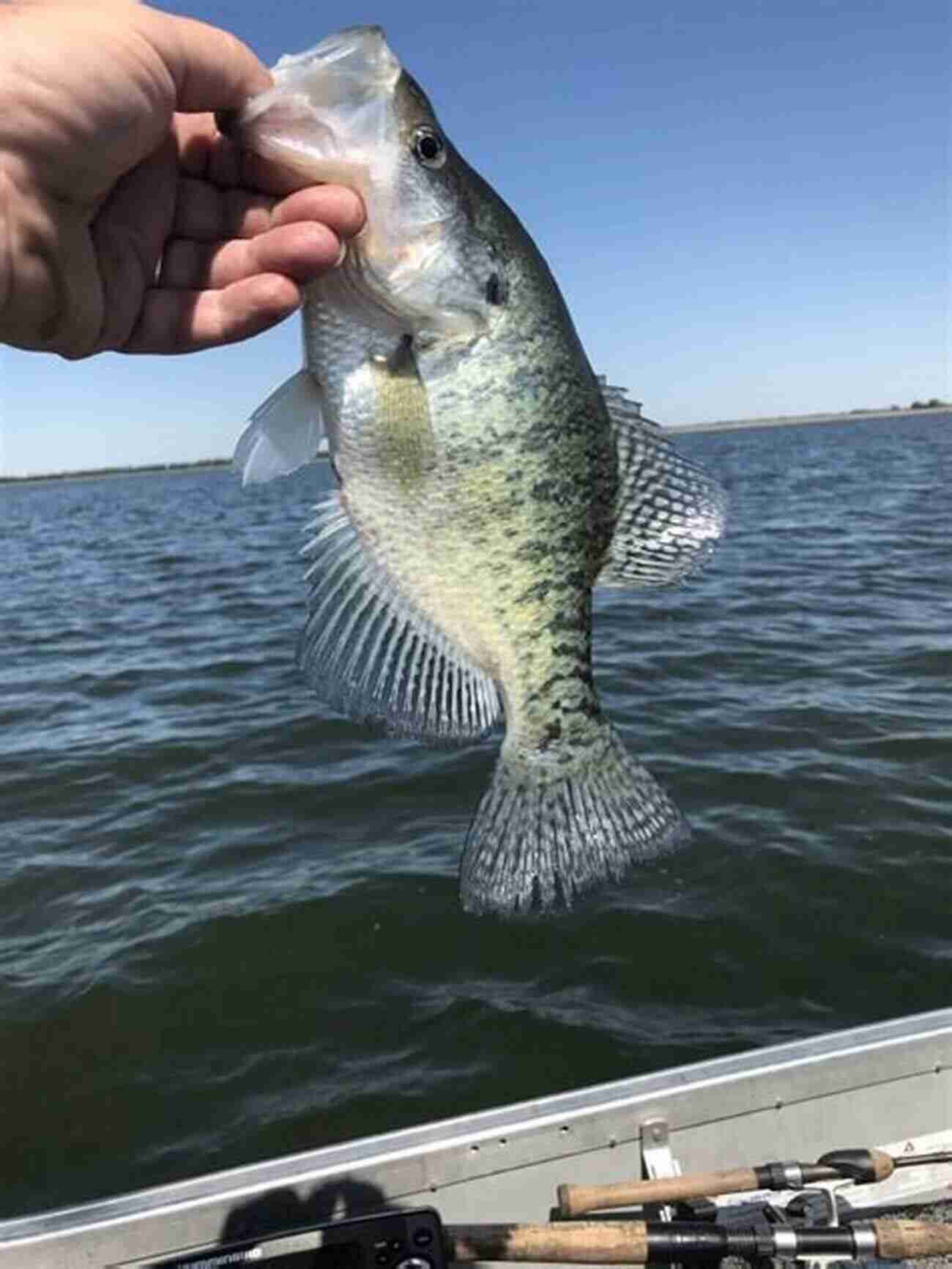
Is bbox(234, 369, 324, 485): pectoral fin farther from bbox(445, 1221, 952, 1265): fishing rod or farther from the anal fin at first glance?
bbox(445, 1221, 952, 1265): fishing rod

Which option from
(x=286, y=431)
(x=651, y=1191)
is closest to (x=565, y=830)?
(x=286, y=431)

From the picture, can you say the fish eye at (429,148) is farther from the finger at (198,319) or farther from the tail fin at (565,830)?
the tail fin at (565,830)

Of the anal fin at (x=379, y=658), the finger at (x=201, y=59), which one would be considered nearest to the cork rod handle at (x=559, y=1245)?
the anal fin at (x=379, y=658)

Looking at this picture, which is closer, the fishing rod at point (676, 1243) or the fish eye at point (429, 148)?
the fish eye at point (429, 148)

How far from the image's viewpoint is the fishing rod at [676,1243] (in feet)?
10.1

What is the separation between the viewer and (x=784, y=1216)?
11.3ft

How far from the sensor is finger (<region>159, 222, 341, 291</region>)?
214 cm

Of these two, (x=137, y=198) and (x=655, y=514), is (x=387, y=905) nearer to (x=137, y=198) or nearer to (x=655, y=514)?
(x=655, y=514)

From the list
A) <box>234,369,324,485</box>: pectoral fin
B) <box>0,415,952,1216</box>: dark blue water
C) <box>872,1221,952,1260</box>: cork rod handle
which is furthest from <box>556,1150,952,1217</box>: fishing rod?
<box>234,369,324,485</box>: pectoral fin

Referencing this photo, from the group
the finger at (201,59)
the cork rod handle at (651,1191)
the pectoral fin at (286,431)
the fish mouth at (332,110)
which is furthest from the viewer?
the cork rod handle at (651,1191)

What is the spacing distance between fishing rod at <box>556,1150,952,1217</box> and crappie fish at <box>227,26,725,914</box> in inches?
55.2

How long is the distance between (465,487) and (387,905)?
542 centimetres

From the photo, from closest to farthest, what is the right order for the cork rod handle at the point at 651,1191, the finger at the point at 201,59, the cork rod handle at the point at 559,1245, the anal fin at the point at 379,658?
the finger at the point at 201,59
the anal fin at the point at 379,658
the cork rod handle at the point at 559,1245
the cork rod handle at the point at 651,1191

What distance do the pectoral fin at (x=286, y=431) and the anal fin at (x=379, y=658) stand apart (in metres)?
0.14
